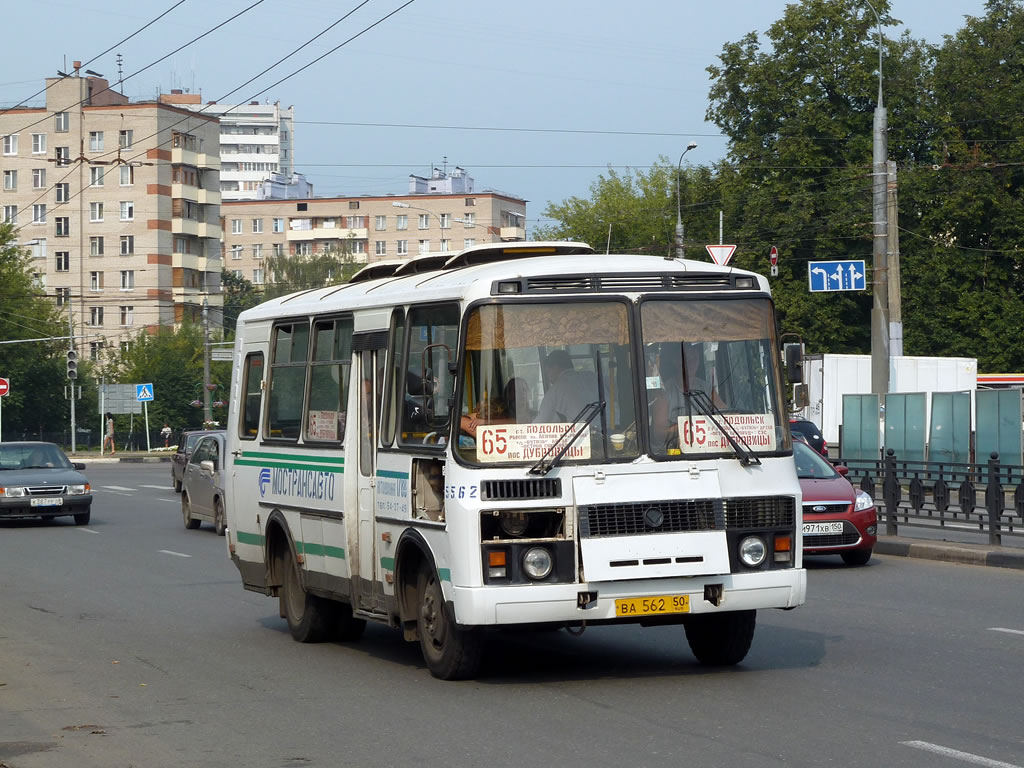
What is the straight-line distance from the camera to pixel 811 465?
62.2 ft

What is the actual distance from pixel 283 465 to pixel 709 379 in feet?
13.2

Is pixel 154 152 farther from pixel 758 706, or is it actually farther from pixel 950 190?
pixel 758 706

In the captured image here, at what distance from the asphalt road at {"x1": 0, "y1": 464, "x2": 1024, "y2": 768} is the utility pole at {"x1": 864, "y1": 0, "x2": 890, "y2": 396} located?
13.7m

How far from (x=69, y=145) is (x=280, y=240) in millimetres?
39295

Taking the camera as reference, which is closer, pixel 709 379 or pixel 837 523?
pixel 709 379

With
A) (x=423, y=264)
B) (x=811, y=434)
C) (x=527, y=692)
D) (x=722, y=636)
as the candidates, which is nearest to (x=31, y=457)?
(x=811, y=434)

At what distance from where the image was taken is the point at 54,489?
27547 millimetres

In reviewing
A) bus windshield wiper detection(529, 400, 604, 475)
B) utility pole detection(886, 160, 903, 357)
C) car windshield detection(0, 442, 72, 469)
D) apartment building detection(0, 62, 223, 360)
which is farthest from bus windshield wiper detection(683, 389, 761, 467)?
apartment building detection(0, 62, 223, 360)

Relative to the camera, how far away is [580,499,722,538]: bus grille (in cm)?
916

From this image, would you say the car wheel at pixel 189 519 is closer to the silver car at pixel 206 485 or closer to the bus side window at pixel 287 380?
the silver car at pixel 206 485

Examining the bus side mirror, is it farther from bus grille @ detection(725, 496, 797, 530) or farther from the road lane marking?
the road lane marking

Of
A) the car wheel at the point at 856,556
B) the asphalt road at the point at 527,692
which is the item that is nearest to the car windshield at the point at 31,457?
the asphalt road at the point at 527,692

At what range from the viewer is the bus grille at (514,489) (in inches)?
359

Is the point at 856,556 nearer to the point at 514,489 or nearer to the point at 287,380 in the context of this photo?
the point at 287,380
